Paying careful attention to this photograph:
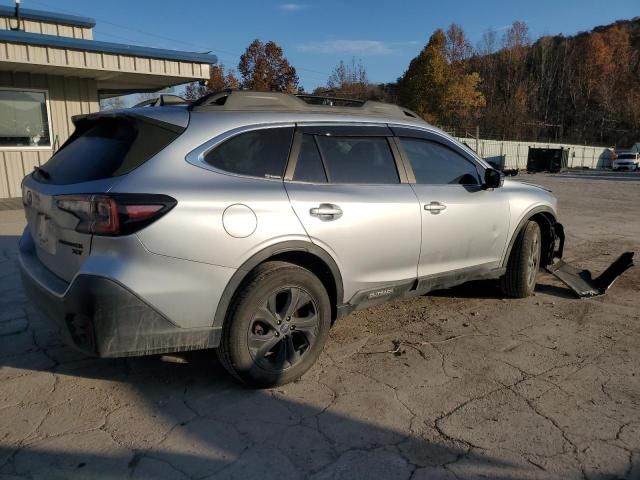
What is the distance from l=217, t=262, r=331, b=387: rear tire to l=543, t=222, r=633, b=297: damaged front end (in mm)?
3081

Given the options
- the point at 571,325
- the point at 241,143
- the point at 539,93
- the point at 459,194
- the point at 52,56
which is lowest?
the point at 571,325

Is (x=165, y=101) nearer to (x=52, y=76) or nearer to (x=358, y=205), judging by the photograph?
(x=358, y=205)

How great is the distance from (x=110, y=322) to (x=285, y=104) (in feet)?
5.86

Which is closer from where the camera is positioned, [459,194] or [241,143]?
[241,143]

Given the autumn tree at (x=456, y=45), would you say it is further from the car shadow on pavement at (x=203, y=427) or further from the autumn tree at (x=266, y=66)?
the car shadow on pavement at (x=203, y=427)

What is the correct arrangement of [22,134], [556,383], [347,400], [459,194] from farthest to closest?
[22,134] < [459,194] < [556,383] < [347,400]

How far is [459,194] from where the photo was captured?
13.8 feet

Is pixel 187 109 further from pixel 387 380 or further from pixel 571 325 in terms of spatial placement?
pixel 571 325

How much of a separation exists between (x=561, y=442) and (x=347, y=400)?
3.87 feet

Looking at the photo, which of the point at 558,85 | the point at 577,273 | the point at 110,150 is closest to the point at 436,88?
the point at 558,85

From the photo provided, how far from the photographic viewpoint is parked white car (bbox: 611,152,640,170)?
38322mm

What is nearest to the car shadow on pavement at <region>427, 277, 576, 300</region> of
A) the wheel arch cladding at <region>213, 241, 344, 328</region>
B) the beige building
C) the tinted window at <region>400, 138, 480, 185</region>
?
the tinted window at <region>400, 138, 480, 185</region>

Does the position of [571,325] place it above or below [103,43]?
below

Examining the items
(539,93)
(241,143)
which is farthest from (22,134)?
(539,93)
